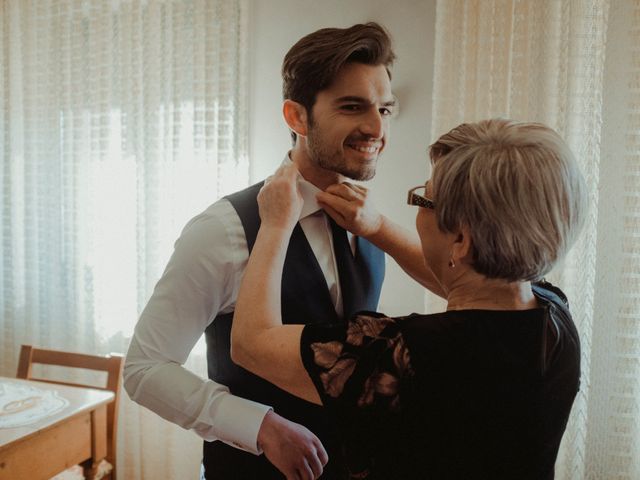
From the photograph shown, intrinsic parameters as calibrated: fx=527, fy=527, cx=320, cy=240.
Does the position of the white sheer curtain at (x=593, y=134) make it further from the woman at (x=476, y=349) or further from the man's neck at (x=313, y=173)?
the woman at (x=476, y=349)

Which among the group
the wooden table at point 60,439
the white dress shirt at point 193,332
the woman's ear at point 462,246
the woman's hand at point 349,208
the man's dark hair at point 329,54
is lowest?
the wooden table at point 60,439

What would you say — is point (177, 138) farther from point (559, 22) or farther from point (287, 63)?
point (559, 22)

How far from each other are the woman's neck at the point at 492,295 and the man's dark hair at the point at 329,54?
2.03 feet

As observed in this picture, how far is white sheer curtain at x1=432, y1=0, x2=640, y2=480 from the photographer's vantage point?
1896 mm

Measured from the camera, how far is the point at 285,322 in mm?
1222

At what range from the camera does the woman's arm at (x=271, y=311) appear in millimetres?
921

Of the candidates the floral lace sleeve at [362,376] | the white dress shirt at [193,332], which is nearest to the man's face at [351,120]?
→ the white dress shirt at [193,332]

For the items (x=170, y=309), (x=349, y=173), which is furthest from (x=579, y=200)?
(x=170, y=309)

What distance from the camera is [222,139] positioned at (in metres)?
2.56

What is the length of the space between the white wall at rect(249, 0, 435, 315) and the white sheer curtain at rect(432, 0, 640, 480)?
25 cm

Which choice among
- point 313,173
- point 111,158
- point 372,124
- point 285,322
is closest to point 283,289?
point 285,322

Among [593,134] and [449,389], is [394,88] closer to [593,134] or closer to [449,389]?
[593,134]

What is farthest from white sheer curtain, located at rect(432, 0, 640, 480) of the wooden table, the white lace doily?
the white lace doily

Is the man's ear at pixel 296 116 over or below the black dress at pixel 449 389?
over
